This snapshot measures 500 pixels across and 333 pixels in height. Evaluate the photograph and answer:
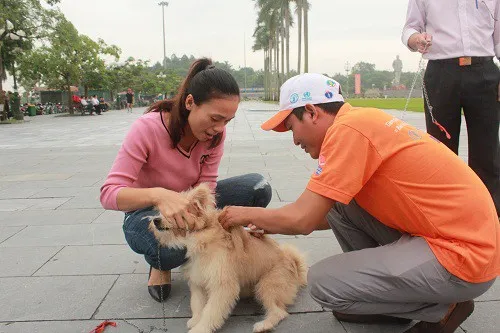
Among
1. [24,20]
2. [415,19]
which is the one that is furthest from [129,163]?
[24,20]

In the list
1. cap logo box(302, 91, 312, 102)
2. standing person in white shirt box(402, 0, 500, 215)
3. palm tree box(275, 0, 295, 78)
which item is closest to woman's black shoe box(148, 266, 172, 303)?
cap logo box(302, 91, 312, 102)

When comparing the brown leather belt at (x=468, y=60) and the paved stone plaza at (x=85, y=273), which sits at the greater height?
the brown leather belt at (x=468, y=60)

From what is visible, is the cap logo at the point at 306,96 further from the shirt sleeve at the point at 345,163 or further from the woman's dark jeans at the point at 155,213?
the woman's dark jeans at the point at 155,213

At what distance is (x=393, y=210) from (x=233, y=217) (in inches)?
34.1

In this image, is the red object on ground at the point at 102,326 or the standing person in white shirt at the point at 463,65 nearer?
the red object on ground at the point at 102,326

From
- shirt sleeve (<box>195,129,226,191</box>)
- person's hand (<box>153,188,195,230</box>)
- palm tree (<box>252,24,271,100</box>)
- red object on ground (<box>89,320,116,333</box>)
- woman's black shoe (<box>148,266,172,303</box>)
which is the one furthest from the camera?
palm tree (<box>252,24,271,100</box>)

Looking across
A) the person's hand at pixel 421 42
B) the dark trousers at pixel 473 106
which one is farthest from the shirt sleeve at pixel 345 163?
the dark trousers at pixel 473 106

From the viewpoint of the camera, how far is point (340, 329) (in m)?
2.60

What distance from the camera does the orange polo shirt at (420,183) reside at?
2.09 meters

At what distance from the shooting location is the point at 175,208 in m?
2.48

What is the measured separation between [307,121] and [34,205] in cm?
461

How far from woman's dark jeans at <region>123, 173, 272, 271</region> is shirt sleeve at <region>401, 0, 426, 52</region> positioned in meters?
1.80

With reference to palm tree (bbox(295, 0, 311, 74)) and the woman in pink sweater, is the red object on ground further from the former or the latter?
palm tree (bbox(295, 0, 311, 74))

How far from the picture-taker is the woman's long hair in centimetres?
269
